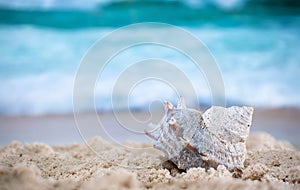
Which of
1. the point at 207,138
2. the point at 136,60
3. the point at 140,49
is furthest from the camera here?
the point at 140,49

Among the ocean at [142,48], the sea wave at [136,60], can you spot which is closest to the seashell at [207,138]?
the sea wave at [136,60]

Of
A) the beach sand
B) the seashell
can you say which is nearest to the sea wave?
the beach sand

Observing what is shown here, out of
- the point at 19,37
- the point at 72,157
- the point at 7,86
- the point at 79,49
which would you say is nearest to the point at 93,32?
the point at 79,49

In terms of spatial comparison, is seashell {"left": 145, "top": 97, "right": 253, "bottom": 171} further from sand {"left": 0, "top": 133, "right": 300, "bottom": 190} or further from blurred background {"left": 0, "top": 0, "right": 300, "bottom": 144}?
blurred background {"left": 0, "top": 0, "right": 300, "bottom": 144}

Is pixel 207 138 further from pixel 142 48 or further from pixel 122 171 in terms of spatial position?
pixel 142 48

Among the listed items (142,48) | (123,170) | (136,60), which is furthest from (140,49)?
(123,170)

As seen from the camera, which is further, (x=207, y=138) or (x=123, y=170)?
(x=207, y=138)

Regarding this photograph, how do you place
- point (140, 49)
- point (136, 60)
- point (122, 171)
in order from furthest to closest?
1. point (140, 49)
2. point (136, 60)
3. point (122, 171)
